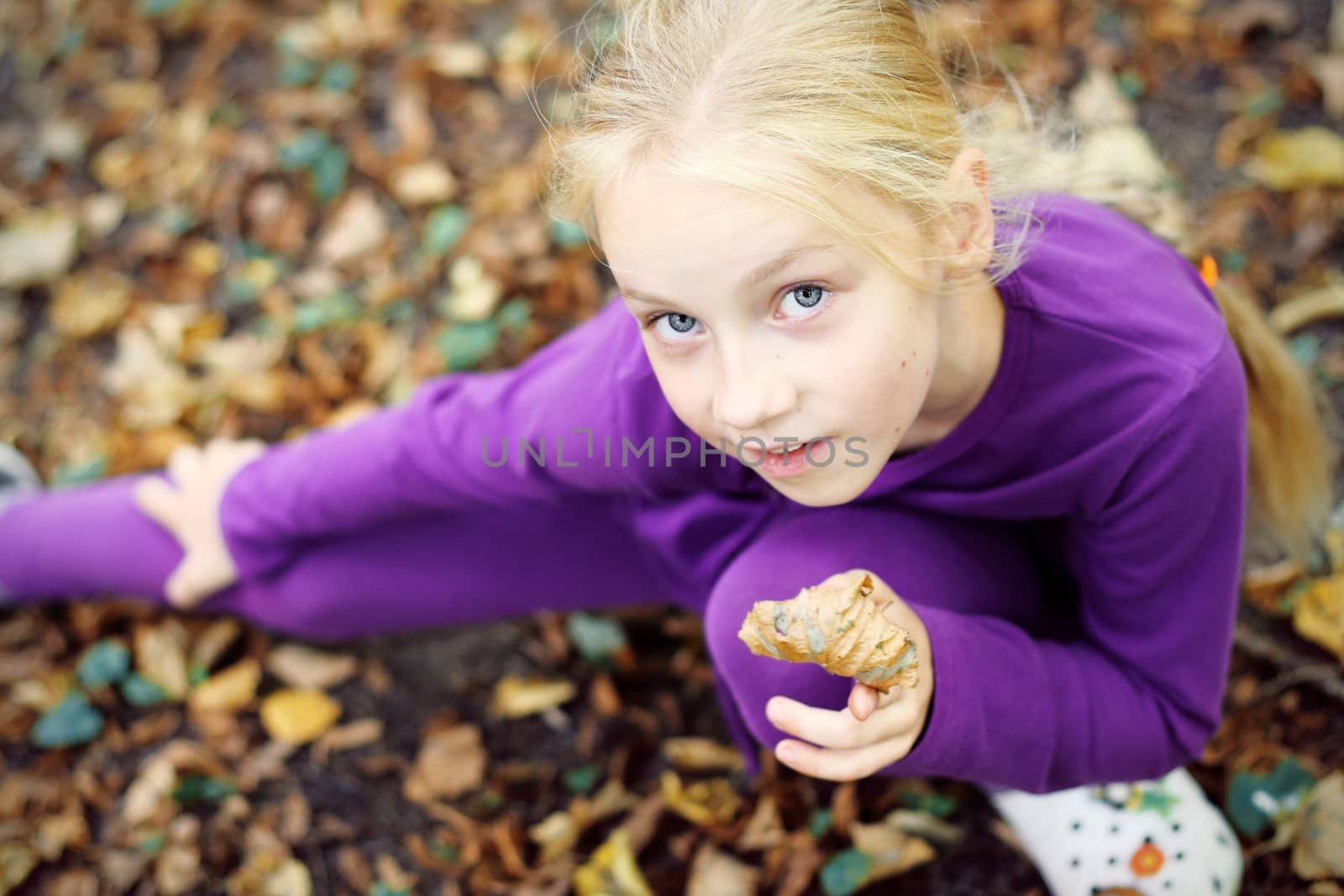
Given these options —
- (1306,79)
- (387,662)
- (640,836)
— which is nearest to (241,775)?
(387,662)

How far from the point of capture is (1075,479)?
1.19m

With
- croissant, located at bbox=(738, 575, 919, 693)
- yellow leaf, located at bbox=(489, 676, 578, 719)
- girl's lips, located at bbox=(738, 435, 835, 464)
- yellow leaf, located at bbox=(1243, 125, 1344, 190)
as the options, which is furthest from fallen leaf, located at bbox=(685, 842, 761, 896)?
yellow leaf, located at bbox=(1243, 125, 1344, 190)

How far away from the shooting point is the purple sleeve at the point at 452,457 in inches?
53.9

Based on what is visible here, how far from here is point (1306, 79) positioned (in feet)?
7.28

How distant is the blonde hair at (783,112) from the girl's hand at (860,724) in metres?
0.32

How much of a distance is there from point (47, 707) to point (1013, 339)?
5.40ft

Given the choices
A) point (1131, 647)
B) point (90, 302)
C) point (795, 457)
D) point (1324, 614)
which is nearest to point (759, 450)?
point (795, 457)

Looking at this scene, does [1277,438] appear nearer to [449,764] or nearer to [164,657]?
[449,764]

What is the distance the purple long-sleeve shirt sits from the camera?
1.13 m

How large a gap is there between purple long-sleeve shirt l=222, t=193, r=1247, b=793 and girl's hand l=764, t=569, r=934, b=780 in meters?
0.05

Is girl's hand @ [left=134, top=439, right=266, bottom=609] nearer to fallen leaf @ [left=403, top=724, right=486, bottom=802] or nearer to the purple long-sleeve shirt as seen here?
fallen leaf @ [left=403, top=724, right=486, bottom=802]

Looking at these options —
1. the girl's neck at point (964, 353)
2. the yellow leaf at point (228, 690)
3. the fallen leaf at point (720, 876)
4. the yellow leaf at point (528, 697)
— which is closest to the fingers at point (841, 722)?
the girl's neck at point (964, 353)

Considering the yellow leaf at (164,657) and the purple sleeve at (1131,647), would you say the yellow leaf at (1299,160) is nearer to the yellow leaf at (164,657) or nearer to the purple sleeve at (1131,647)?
the purple sleeve at (1131,647)

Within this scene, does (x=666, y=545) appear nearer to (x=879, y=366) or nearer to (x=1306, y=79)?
(x=879, y=366)
